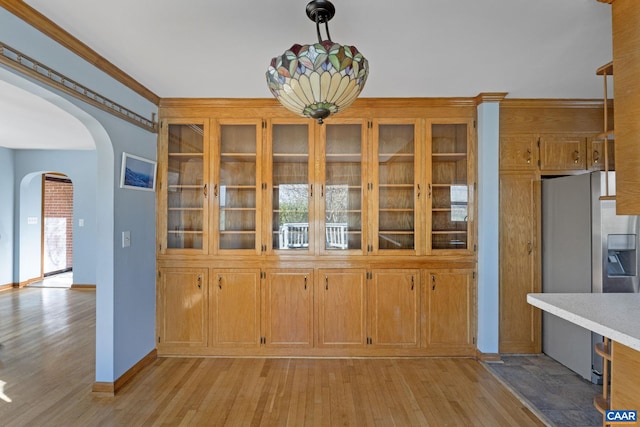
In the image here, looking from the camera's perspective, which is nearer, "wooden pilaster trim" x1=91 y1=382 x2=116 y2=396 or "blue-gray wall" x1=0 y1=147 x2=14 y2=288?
"wooden pilaster trim" x1=91 y1=382 x2=116 y2=396

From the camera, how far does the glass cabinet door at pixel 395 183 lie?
3.26 meters

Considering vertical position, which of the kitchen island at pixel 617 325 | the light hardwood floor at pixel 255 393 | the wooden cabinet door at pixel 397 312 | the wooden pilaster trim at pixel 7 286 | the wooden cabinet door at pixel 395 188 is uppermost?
the wooden cabinet door at pixel 395 188

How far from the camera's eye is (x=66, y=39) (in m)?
2.12

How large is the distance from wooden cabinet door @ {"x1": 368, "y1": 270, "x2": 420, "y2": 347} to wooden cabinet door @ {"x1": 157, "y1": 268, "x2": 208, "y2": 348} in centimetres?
162

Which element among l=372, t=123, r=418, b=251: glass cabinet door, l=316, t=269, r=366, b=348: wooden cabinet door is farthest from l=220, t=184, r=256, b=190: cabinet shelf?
l=372, t=123, r=418, b=251: glass cabinet door

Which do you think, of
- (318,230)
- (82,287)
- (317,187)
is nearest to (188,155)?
(317,187)

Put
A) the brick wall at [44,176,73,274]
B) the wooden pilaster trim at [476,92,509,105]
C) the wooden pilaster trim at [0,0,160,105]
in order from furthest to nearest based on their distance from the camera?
the brick wall at [44,176,73,274] → the wooden pilaster trim at [476,92,509,105] → the wooden pilaster trim at [0,0,160,105]

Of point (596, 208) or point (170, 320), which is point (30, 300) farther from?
point (596, 208)

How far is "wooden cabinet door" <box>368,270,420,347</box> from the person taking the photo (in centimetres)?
321

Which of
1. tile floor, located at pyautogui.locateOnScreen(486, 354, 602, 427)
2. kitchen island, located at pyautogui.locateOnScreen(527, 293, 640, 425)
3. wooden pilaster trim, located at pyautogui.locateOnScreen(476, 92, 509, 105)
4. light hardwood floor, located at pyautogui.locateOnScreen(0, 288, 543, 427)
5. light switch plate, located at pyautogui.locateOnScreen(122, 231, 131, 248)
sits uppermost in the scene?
wooden pilaster trim, located at pyautogui.locateOnScreen(476, 92, 509, 105)

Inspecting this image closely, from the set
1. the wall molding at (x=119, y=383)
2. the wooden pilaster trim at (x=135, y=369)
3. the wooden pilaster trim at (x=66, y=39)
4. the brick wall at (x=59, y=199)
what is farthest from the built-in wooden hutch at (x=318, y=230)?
the brick wall at (x=59, y=199)

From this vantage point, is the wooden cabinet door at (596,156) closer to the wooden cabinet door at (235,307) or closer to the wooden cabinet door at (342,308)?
the wooden cabinet door at (342,308)

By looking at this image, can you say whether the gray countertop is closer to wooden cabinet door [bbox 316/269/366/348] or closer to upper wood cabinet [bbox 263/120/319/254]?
wooden cabinet door [bbox 316/269/366/348]

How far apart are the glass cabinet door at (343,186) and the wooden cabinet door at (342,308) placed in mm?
309
